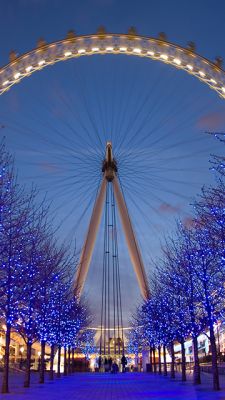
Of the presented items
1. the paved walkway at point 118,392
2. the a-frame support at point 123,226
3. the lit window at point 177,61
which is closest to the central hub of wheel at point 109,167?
the a-frame support at point 123,226

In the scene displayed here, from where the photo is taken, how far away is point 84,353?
3844 inches

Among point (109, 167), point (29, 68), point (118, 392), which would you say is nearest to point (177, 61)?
point (29, 68)

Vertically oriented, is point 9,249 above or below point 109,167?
below

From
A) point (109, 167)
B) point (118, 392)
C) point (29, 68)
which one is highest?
point (109, 167)

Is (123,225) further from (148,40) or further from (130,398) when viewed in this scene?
(130,398)

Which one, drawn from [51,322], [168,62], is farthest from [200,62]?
[51,322]

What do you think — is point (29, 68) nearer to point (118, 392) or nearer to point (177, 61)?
point (177, 61)

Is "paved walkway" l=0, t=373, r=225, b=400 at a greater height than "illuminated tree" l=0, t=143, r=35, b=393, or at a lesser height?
lesser

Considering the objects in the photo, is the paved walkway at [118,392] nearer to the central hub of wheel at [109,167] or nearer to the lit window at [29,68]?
the lit window at [29,68]

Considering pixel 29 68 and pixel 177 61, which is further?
pixel 177 61

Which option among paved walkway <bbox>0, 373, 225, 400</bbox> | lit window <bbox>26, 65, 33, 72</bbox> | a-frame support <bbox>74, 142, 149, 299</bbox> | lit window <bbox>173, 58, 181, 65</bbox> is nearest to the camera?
paved walkway <bbox>0, 373, 225, 400</bbox>

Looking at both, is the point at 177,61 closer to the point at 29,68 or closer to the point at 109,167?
the point at 29,68

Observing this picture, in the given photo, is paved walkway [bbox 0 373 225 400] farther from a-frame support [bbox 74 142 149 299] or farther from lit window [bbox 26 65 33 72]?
a-frame support [bbox 74 142 149 299]

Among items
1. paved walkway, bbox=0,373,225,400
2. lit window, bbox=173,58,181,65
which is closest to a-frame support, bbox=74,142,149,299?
paved walkway, bbox=0,373,225,400
